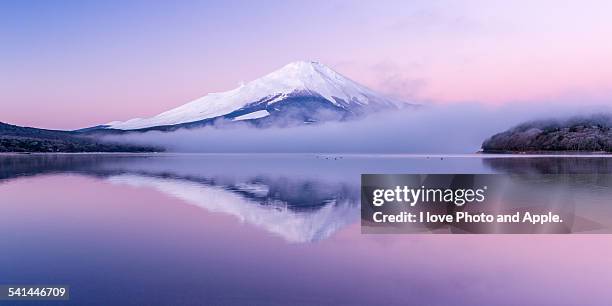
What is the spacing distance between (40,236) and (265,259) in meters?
9.81

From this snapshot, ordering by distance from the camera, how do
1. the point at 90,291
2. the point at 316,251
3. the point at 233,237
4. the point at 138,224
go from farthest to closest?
the point at 138,224, the point at 233,237, the point at 316,251, the point at 90,291

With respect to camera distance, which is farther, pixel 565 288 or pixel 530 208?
pixel 530 208

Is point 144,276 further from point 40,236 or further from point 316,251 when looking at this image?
point 40,236

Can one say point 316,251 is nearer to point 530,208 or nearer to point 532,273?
point 532,273

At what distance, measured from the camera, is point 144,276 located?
14.4 meters

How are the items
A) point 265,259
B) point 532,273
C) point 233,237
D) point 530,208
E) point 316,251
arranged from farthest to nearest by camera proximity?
1. point 530,208
2. point 233,237
3. point 316,251
4. point 265,259
5. point 532,273

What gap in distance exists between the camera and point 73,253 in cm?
1734

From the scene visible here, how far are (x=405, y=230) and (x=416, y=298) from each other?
8.77 m

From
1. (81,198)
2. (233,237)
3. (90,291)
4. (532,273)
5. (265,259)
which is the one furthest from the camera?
(81,198)

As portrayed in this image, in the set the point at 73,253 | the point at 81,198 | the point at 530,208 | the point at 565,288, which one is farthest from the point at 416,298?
the point at 81,198

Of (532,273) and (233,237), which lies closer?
(532,273)

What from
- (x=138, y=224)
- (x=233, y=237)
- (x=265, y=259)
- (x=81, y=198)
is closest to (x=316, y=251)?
(x=265, y=259)

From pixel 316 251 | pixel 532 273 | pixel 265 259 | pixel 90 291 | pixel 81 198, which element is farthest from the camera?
pixel 81 198

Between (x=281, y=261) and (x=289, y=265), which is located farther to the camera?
(x=281, y=261)
